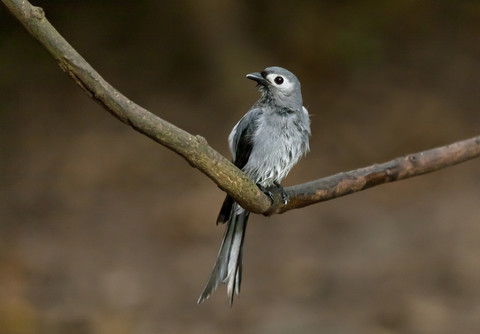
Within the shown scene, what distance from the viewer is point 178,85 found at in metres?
5.28

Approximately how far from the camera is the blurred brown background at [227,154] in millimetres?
4691

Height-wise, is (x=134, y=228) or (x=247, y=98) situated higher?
(x=247, y=98)

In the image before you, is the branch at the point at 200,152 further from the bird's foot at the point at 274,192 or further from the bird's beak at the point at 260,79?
the bird's beak at the point at 260,79

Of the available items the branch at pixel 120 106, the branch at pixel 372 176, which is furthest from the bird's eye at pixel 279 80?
the branch at pixel 120 106

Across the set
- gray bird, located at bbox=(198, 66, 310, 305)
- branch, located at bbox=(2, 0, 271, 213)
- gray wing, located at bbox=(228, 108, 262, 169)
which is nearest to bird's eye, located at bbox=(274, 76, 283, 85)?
gray bird, located at bbox=(198, 66, 310, 305)

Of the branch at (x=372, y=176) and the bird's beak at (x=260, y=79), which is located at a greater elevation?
the bird's beak at (x=260, y=79)

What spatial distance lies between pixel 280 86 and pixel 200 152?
0.80 meters

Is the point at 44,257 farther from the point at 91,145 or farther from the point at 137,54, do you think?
the point at 137,54

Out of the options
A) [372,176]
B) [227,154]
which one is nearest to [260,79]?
[372,176]

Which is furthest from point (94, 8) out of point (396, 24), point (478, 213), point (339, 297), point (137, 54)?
point (478, 213)

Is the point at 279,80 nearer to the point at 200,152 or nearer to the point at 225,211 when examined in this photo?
the point at 225,211

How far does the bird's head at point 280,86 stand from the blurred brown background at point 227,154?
211 cm

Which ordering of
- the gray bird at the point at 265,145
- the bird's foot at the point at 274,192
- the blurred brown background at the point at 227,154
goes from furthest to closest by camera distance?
the blurred brown background at the point at 227,154, the gray bird at the point at 265,145, the bird's foot at the point at 274,192

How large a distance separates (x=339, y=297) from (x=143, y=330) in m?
1.35
